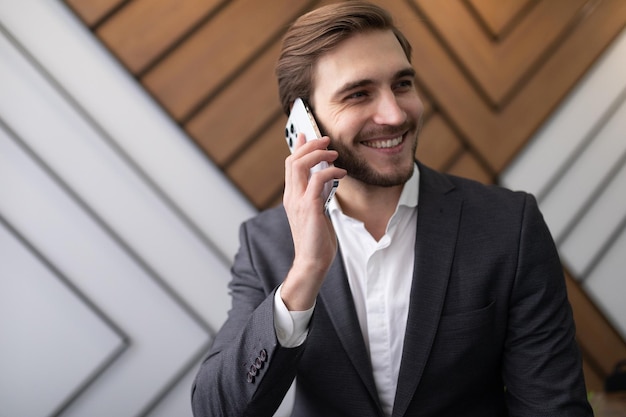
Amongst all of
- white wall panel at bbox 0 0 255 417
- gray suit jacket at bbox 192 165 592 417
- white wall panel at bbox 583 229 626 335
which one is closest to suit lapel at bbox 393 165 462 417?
gray suit jacket at bbox 192 165 592 417

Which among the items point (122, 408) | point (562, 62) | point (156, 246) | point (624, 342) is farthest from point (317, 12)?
point (624, 342)

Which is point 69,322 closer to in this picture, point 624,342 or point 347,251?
point 347,251

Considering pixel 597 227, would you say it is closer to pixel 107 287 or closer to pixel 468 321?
pixel 468 321

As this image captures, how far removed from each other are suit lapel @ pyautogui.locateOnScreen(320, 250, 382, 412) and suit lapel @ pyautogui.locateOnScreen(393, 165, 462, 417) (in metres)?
0.07

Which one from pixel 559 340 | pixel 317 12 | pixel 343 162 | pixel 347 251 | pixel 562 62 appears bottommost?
pixel 559 340

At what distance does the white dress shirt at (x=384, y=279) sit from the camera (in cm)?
121

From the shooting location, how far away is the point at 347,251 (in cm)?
131

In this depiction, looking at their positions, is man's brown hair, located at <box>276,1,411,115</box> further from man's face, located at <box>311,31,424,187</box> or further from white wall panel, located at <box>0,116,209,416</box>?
white wall panel, located at <box>0,116,209,416</box>

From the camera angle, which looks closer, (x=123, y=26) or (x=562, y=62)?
(x=123, y=26)

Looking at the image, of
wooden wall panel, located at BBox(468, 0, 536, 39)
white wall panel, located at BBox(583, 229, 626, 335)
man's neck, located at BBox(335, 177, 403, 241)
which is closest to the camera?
man's neck, located at BBox(335, 177, 403, 241)

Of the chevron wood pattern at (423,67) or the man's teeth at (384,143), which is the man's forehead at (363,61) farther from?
the chevron wood pattern at (423,67)

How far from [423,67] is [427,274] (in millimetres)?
856

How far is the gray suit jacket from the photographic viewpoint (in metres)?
1.12

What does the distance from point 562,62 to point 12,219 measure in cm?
176
